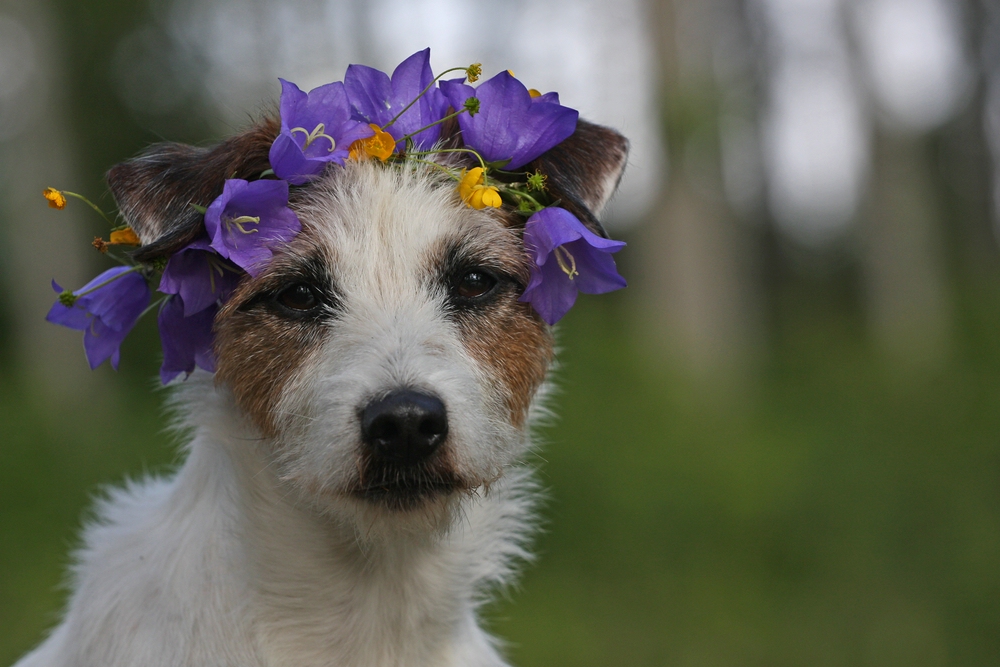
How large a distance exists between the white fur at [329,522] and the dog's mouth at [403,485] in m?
0.04

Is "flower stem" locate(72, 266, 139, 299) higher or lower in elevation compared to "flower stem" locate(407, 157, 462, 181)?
lower

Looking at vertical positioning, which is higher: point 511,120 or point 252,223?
point 511,120

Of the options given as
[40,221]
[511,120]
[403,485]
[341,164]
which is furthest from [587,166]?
[40,221]

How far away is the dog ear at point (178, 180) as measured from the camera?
8.43 ft

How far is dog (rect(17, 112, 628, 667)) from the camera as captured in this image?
7.86 feet

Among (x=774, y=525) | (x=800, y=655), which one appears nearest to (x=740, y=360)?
(x=774, y=525)

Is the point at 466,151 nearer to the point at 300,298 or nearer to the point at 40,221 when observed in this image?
the point at 300,298

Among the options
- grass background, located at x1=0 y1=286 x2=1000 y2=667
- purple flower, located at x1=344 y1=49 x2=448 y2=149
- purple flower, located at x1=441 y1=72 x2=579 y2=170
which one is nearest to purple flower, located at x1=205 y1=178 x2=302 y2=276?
purple flower, located at x1=344 y1=49 x2=448 y2=149

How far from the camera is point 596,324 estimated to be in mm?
11188

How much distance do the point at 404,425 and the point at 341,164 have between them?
90cm

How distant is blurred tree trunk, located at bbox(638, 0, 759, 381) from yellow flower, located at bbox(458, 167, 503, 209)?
765 cm

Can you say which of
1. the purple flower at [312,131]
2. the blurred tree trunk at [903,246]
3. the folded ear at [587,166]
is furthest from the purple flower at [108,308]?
the blurred tree trunk at [903,246]

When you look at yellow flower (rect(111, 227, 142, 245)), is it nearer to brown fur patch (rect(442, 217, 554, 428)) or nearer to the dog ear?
the dog ear

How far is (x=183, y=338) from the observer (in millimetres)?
2654
